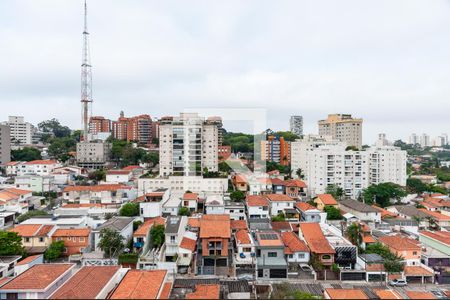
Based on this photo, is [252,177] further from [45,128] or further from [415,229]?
[45,128]

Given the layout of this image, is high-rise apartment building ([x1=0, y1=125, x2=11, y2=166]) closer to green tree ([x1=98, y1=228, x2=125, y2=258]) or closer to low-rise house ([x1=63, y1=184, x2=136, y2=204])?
low-rise house ([x1=63, y1=184, x2=136, y2=204])

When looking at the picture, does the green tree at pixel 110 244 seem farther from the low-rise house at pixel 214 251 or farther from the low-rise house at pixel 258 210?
the low-rise house at pixel 258 210

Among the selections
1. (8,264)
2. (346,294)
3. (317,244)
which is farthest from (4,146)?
(346,294)

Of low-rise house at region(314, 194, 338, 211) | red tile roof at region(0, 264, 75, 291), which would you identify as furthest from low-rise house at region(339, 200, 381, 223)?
red tile roof at region(0, 264, 75, 291)

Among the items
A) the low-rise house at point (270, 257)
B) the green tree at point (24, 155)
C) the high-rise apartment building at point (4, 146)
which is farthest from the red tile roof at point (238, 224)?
the green tree at point (24, 155)

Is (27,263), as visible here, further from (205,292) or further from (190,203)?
(190,203)

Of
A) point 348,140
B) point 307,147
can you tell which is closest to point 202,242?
point 307,147
